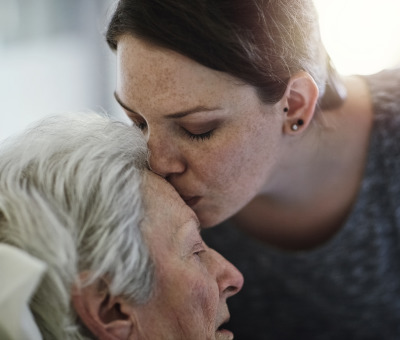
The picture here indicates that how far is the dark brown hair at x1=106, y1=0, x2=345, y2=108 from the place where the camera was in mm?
1021

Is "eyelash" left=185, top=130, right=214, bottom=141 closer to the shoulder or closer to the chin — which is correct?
the chin

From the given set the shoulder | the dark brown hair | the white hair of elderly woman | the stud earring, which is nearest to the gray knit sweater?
the shoulder

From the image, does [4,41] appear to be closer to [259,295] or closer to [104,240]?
[259,295]

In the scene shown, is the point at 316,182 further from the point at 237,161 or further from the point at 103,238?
the point at 103,238

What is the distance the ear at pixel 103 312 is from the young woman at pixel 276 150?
0.92 feet

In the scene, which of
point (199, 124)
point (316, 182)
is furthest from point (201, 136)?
point (316, 182)

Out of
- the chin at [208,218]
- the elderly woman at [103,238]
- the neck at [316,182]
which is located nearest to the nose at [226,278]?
the elderly woman at [103,238]

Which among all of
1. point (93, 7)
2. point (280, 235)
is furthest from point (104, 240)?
point (93, 7)

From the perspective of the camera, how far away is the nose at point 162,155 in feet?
3.66

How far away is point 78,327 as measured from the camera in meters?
0.95

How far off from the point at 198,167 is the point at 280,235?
1.79ft

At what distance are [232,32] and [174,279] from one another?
0.45 metres

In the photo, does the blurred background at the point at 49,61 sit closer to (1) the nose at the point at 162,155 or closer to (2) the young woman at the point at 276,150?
(2) the young woman at the point at 276,150

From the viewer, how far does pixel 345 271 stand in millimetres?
1541
